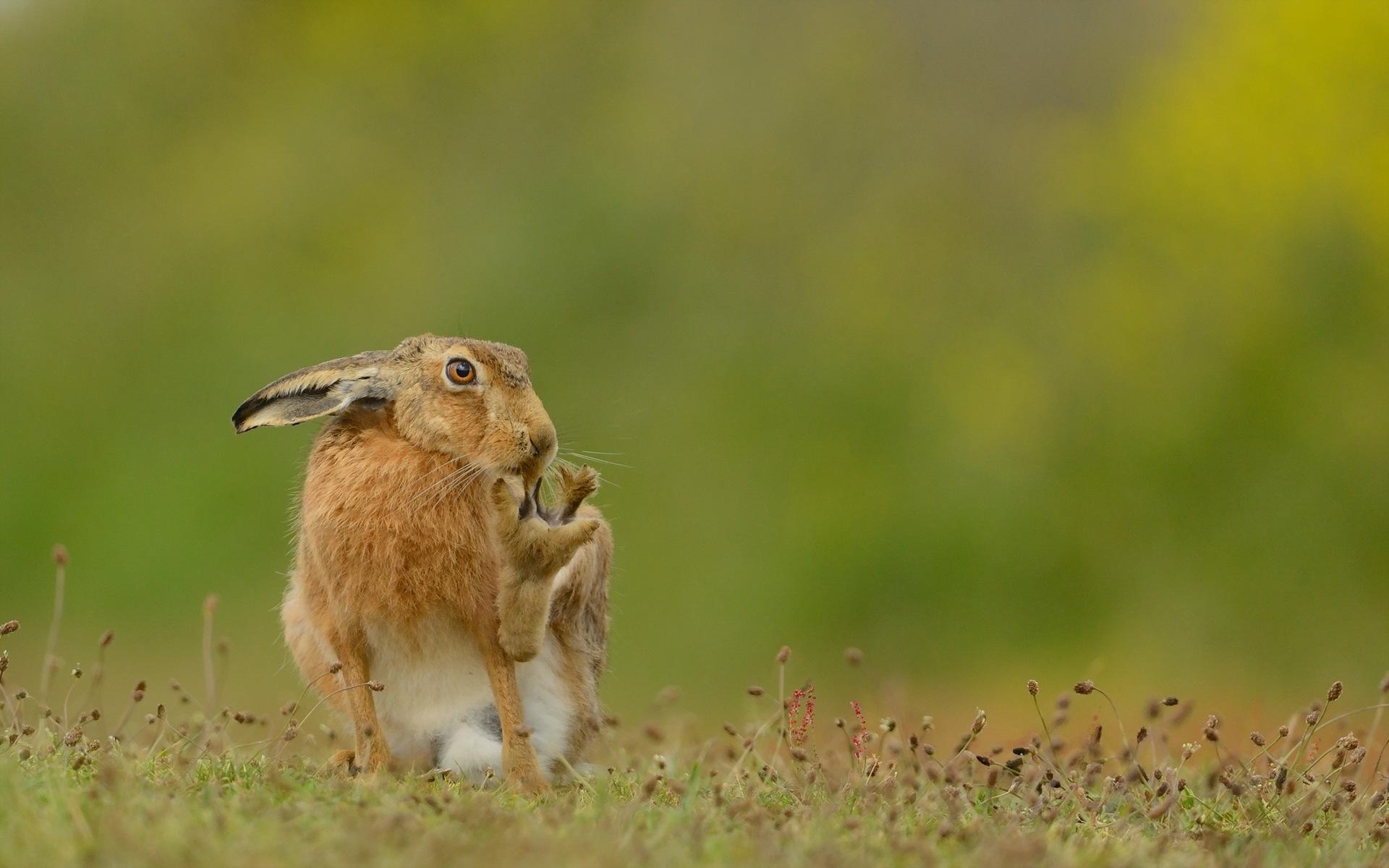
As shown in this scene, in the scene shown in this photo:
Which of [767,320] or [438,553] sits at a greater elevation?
[767,320]

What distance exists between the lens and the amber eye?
5.34 metres

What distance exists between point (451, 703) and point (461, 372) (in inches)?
45.0

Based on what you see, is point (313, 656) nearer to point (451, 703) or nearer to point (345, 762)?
point (345, 762)

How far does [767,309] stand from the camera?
16297 millimetres

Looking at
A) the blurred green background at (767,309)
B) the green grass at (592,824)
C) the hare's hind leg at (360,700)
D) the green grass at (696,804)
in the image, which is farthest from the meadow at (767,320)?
the green grass at (592,824)

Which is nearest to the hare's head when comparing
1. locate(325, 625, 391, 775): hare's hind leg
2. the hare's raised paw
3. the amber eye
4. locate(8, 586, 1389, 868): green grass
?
the amber eye

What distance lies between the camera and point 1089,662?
1351cm

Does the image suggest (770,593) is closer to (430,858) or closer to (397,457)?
(397,457)

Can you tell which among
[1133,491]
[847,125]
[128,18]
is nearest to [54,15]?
[128,18]

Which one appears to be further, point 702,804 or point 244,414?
point 244,414

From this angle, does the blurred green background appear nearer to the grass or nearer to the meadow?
the meadow

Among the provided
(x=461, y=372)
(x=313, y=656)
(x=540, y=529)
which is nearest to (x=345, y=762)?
(x=313, y=656)

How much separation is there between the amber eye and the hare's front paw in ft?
1.39

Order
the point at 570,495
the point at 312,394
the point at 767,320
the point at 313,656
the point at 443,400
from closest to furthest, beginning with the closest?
the point at 570,495 → the point at 443,400 → the point at 312,394 → the point at 313,656 → the point at 767,320
